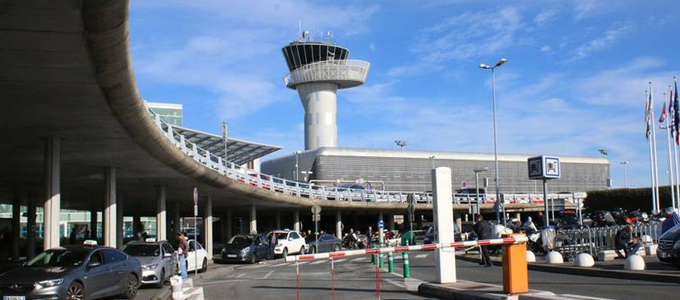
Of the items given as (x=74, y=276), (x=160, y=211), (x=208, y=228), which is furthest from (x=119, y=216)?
(x=74, y=276)

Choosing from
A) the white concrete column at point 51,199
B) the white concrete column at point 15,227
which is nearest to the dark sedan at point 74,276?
the white concrete column at point 51,199

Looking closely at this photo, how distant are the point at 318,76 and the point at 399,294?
297ft

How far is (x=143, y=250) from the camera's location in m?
21.2

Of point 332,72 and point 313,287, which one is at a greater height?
point 332,72

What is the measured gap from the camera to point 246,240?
1388 inches

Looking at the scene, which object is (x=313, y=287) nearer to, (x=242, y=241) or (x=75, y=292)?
(x=75, y=292)

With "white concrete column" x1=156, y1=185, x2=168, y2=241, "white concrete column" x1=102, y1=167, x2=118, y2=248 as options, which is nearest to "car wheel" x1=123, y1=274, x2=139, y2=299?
"white concrete column" x1=102, y1=167, x2=118, y2=248

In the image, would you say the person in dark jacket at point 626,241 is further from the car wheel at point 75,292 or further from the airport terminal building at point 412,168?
the airport terminal building at point 412,168

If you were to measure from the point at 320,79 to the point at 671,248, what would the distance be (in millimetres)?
89256

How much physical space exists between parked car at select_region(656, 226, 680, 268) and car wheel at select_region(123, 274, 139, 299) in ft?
41.8

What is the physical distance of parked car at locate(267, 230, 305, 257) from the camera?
37.8m

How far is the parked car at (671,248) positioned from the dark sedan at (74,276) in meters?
12.7

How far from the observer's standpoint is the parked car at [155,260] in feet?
64.2

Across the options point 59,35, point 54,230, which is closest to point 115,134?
point 54,230
